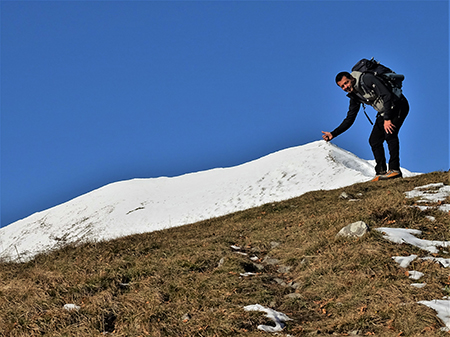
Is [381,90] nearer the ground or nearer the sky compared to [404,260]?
nearer the sky

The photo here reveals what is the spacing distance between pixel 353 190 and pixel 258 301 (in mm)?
9706

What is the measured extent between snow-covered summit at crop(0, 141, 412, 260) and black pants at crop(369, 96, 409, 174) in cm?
1637

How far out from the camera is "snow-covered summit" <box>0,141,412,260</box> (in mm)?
34406

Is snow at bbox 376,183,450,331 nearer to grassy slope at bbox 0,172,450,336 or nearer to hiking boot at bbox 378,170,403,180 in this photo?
grassy slope at bbox 0,172,450,336

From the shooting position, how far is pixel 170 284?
7.11m

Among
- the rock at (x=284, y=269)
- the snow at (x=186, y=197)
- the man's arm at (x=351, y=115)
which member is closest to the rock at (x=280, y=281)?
the rock at (x=284, y=269)

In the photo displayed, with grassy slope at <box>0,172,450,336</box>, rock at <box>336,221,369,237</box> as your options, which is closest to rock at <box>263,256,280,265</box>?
grassy slope at <box>0,172,450,336</box>

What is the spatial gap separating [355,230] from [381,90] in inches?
199

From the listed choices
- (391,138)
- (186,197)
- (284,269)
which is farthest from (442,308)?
(186,197)

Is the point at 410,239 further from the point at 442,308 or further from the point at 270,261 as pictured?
the point at 270,261

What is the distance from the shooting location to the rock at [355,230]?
7.89 metres

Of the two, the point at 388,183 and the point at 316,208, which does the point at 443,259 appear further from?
the point at 388,183

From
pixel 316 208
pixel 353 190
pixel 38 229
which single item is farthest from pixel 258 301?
pixel 38 229

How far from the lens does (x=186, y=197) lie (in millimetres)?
41312
